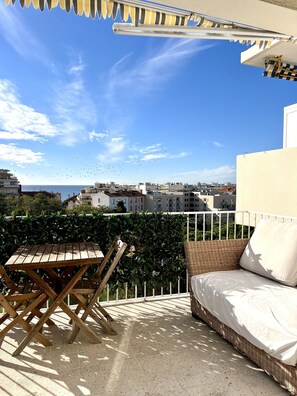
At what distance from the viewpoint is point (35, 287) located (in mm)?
2752

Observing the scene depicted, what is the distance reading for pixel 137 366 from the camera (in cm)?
232

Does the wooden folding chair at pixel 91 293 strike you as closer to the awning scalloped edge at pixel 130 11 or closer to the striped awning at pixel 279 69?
the awning scalloped edge at pixel 130 11

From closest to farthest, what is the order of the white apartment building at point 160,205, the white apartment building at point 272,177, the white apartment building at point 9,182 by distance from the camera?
the white apartment building at point 160,205 < the white apartment building at point 272,177 < the white apartment building at point 9,182

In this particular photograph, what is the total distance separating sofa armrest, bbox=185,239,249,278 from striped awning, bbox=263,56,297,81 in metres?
4.15

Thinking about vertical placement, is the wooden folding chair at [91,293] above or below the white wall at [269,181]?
below

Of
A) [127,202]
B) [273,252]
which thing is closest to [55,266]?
[273,252]

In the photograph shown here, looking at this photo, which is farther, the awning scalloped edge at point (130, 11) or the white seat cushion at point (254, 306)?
the awning scalloped edge at point (130, 11)

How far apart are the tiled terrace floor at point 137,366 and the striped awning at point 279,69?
512 cm

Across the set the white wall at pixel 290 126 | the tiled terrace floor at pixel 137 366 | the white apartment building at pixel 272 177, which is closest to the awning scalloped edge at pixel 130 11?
the tiled terrace floor at pixel 137 366

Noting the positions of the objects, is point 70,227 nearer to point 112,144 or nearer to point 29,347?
point 29,347

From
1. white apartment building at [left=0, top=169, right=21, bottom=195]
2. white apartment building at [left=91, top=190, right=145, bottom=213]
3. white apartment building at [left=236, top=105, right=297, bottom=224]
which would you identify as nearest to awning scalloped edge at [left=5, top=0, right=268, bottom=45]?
white apartment building at [left=91, top=190, right=145, bottom=213]

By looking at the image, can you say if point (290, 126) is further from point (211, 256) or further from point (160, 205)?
point (211, 256)

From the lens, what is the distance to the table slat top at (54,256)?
7.72 ft

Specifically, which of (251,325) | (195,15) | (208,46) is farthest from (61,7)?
(208,46)
